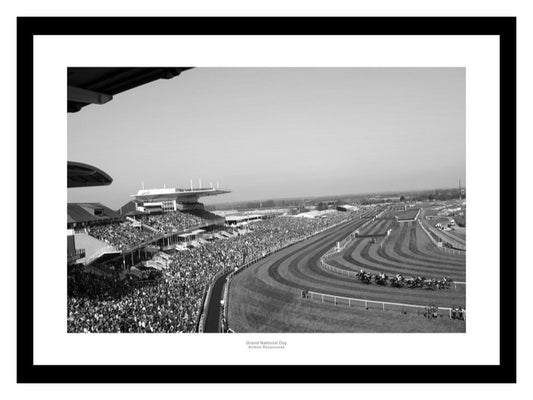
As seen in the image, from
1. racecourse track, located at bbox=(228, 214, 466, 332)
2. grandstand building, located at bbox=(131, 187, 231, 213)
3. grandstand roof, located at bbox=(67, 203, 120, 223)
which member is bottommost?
racecourse track, located at bbox=(228, 214, 466, 332)

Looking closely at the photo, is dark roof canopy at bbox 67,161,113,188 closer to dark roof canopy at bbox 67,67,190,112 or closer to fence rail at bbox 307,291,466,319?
dark roof canopy at bbox 67,67,190,112

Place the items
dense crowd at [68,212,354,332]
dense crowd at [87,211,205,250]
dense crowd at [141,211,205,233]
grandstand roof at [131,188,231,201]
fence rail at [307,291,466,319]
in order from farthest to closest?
grandstand roof at [131,188,231,201] < dense crowd at [141,211,205,233] < dense crowd at [87,211,205,250] < fence rail at [307,291,466,319] < dense crowd at [68,212,354,332]

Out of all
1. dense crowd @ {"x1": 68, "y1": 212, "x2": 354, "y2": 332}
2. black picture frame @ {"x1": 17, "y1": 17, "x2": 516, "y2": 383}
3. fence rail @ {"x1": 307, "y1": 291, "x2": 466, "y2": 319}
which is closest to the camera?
black picture frame @ {"x1": 17, "y1": 17, "x2": 516, "y2": 383}

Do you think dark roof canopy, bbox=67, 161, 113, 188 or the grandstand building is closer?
dark roof canopy, bbox=67, 161, 113, 188

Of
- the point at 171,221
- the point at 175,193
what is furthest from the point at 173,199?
the point at 171,221

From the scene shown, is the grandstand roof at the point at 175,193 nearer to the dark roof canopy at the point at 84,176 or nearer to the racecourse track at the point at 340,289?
the racecourse track at the point at 340,289

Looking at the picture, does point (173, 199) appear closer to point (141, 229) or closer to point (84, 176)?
point (141, 229)

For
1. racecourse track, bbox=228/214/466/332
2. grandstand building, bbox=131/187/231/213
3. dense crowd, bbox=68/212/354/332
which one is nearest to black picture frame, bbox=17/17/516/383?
dense crowd, bbox=68/212/354/332
